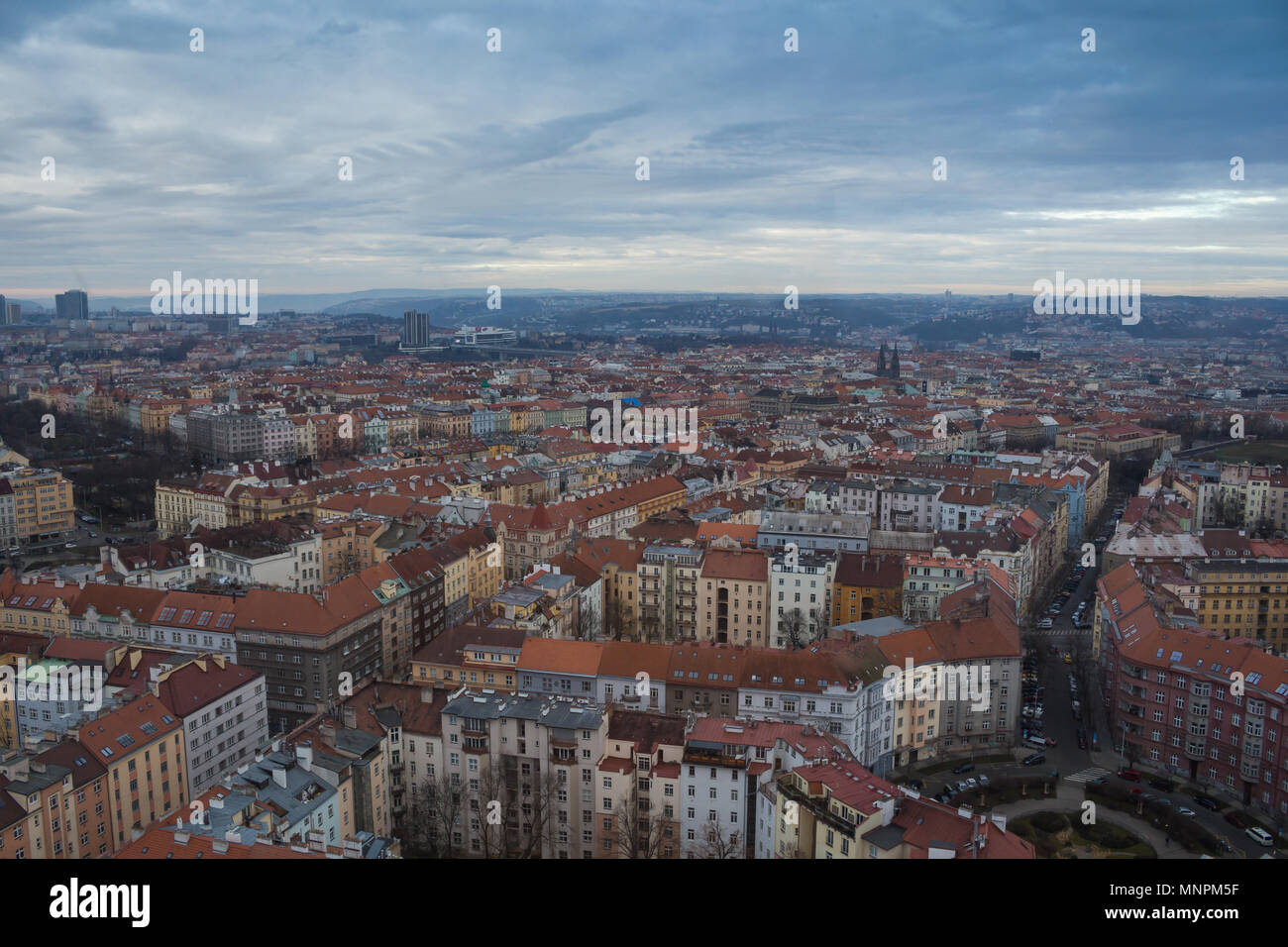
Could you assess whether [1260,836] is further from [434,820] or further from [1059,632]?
[434,820]

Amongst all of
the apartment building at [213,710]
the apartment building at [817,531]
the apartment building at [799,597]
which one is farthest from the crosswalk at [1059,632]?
the apartment building at [213,710]

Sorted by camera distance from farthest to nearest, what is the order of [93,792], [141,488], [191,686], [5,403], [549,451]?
[5,403], [549,451], [141,488], [191,686], [93,792]

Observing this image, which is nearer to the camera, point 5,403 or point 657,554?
point 657,554

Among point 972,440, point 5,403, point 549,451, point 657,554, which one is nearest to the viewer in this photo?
point 657,554

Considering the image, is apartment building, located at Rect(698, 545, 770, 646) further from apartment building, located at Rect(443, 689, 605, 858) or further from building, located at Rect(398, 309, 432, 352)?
building, located at Rect(398, 309, 432, 352)
